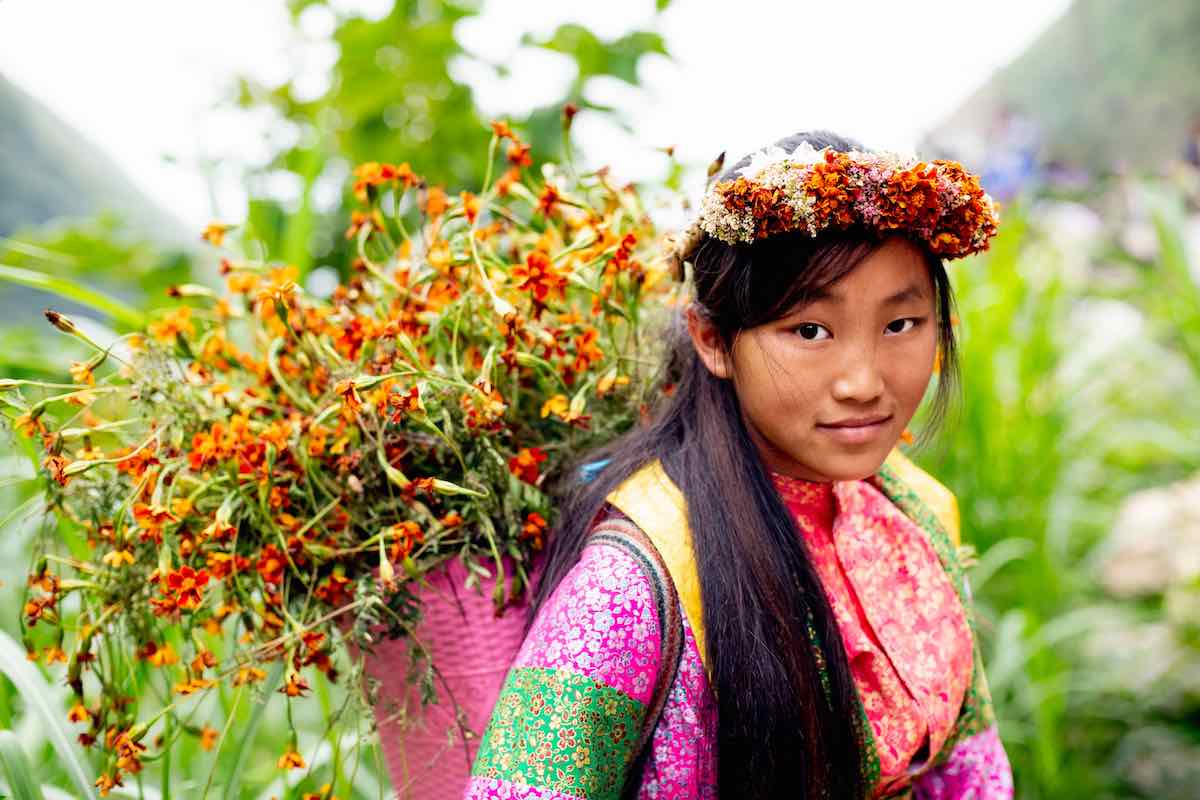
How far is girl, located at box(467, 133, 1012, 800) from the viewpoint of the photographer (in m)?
1.02

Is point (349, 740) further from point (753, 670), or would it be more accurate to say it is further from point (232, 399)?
point (753, 670)

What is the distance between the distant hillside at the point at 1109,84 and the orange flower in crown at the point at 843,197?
12.5 ft

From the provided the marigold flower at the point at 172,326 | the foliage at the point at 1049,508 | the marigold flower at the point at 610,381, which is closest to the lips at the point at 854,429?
the marigold flower at the point at 610,381

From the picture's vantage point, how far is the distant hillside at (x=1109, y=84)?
4730mm

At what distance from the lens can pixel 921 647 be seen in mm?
1217

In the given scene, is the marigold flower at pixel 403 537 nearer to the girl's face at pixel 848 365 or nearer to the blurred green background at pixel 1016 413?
the girl's face at pixel 848 365

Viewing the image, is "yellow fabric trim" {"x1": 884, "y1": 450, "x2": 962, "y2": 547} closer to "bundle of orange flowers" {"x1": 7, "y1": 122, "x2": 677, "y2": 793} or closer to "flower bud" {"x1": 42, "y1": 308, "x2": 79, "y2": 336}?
"bundle of orange flowers" {"x1": 7, "y1": 122, "x2": 677, "y2": 793}

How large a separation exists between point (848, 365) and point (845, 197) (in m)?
0.18

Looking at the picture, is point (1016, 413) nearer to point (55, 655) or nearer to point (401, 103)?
point (401, 103)

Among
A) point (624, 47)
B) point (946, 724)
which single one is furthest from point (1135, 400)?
point (946, 724)

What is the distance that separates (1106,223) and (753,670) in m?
4.51

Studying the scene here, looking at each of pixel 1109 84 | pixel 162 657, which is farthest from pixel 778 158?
pixel 1109 84

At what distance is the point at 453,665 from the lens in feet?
3.89

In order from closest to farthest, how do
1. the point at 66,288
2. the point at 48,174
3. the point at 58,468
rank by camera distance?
the point at 58,468 < the point at 66,288 < the point at 48,174
